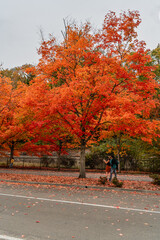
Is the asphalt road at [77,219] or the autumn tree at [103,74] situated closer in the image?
the asphalt road at [77,219]

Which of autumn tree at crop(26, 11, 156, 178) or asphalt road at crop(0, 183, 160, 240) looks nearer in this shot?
asphalt road at crop(0, 183, 160, 240)

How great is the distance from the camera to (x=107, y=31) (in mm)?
11984

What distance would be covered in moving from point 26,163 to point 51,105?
56.6 feet

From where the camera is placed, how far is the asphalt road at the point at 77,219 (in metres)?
4.59

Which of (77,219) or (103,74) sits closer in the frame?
(77,219)

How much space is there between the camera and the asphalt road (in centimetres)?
459

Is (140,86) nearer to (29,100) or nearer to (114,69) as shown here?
(114,69)

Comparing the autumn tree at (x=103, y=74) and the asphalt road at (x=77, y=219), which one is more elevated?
the autumn tree at (x=103, y=74)

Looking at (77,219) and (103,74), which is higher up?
(103,74)

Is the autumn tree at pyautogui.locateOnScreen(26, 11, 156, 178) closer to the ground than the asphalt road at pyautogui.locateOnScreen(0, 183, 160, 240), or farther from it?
farther from it

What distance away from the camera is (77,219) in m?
5.62

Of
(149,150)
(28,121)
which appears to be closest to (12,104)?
(28,121)

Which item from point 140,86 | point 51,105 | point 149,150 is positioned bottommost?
point 149,150

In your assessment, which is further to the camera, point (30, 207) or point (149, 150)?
point (149, 150)
